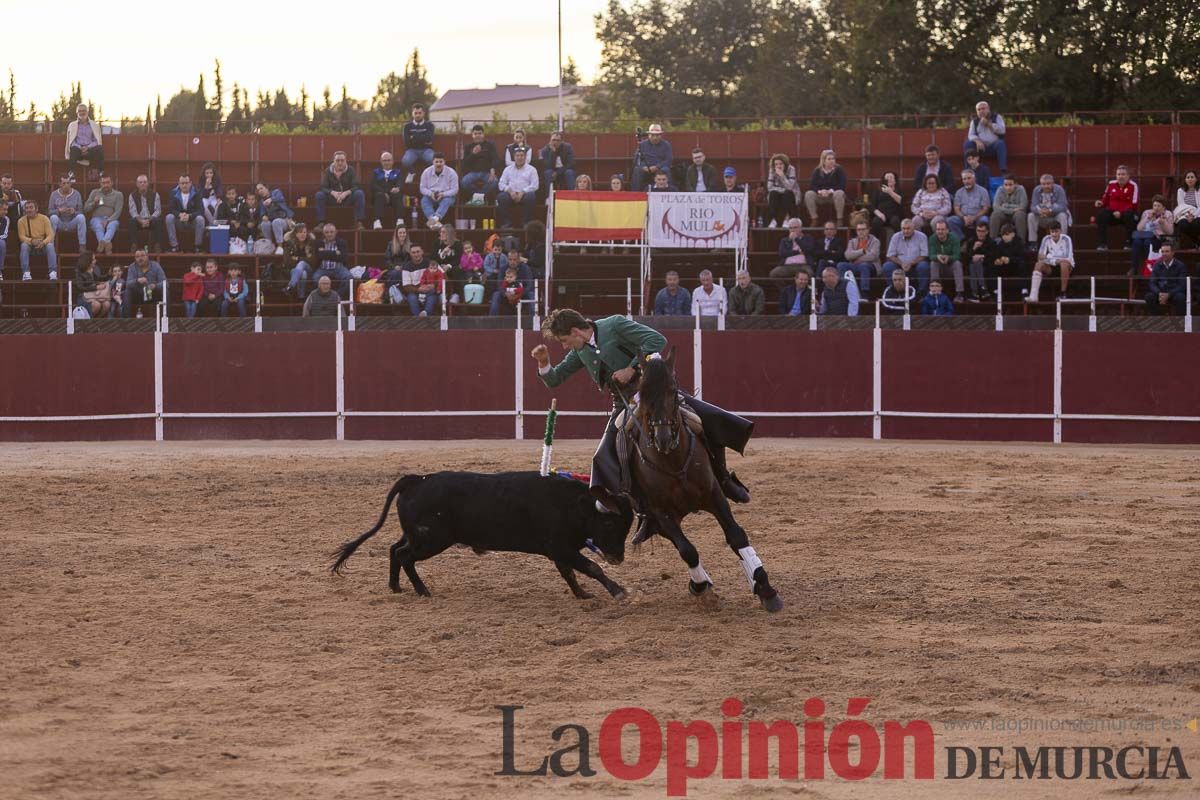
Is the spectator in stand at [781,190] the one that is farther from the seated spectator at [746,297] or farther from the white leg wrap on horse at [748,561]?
the white leg wrap on horse at [748,561]

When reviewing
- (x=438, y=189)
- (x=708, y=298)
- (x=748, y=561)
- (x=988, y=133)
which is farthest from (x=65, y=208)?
(x=748, y=561)

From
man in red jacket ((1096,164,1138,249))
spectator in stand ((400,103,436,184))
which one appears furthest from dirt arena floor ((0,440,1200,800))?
spectator in stand ((400,103,436,184))

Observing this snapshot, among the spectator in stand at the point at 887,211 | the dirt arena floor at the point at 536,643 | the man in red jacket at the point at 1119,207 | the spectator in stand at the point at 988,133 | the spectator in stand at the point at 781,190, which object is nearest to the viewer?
the dirt arena floor at the point at 536,643

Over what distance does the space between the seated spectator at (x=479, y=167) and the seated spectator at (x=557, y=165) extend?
2.59 feet

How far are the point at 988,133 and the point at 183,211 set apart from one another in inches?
482

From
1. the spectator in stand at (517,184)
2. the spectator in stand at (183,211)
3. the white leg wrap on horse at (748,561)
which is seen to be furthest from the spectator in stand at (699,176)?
the white leg wrap on horse at (748,561)

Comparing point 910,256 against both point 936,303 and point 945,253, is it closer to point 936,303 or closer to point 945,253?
point 945,253

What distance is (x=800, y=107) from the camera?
43.8 meters

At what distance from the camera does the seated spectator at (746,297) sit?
2005cm

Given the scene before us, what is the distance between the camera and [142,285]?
2072cm

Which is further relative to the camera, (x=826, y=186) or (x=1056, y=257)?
(x=826, y=186)

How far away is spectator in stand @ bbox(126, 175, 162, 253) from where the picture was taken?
73.6 ft

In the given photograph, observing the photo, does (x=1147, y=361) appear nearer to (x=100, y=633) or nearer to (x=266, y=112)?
(x=100, y=633)

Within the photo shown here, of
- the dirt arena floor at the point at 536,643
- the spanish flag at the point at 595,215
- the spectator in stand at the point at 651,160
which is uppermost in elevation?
the spectator in stand at the point at 651,160
